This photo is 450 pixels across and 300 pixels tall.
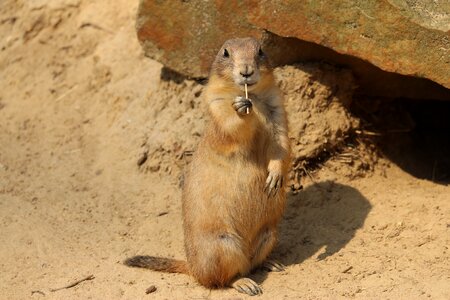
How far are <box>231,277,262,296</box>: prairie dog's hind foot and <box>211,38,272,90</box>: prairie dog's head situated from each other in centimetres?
157

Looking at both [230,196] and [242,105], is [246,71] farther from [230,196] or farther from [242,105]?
[230,196]

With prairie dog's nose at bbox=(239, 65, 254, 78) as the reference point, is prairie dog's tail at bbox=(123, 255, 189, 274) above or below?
below

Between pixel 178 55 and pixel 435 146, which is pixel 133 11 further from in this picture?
pixel 435 146

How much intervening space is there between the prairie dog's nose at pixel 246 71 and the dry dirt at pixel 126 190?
161 centimetres

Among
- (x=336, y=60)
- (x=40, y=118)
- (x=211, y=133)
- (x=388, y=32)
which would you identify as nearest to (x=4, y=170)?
(x=40, y=118)

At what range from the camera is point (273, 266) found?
23.1 feet

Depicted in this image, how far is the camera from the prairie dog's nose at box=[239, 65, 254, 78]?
6512mm

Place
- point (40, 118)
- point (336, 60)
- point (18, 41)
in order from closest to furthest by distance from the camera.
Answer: point (336, 60) → point (40, 118) → point (18, 41)

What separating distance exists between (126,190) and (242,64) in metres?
2.42

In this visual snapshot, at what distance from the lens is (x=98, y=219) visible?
7965 millimetres

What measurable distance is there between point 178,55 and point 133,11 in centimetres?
192

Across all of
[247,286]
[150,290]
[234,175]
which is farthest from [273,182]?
[150,290]

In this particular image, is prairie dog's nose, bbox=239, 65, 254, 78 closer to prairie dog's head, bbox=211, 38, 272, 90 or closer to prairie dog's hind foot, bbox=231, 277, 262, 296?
prairie dog's head, bbox=211, 38, 272, 90

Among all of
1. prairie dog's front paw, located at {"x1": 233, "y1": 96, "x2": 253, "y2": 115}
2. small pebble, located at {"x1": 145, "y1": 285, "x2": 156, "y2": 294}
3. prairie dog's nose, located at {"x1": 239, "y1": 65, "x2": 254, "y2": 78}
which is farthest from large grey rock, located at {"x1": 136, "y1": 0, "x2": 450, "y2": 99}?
small pebble, located at {"x1": 145, "y1": 285, "x2": 156, "y2": 294}
